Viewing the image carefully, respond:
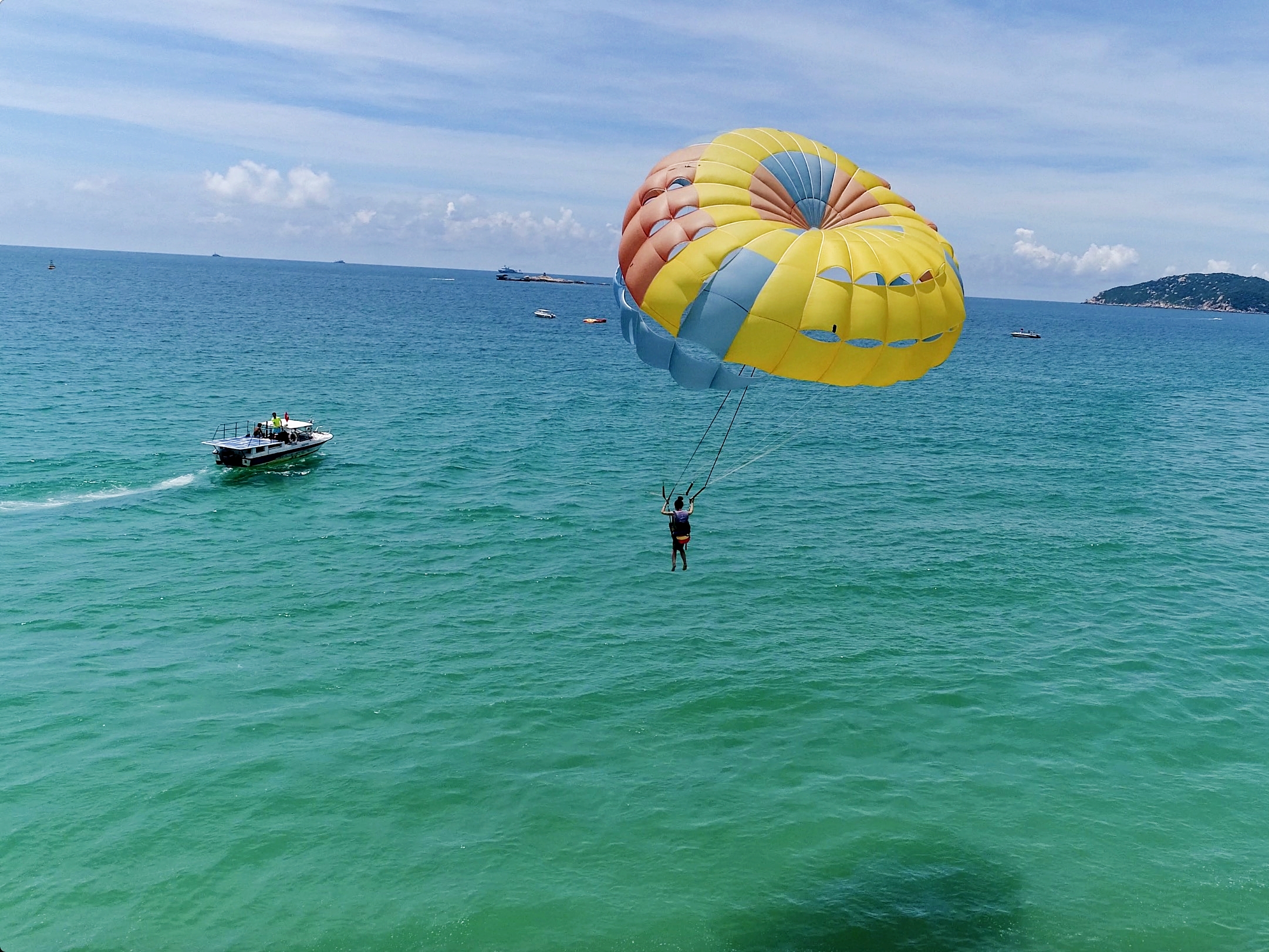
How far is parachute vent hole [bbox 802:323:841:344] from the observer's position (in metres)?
17.4

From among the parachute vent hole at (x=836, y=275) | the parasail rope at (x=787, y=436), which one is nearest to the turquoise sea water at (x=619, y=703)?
the parasail rope at (x=787, y=436)

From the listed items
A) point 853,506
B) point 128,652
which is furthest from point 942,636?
point 128,652

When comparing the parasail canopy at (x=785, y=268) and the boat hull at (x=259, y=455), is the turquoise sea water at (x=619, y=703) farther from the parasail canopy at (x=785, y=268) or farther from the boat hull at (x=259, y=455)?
the parasail canopy at (x=785, y=268)

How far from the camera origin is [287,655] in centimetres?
2866

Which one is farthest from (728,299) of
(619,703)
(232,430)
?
(232,430)

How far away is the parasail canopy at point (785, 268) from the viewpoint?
17484mm

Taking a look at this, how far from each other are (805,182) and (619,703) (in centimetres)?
1576

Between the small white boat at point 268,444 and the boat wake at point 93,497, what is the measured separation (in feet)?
7.43

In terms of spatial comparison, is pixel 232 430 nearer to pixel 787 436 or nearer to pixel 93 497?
pixel 93 497

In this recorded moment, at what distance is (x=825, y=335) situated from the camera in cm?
1869

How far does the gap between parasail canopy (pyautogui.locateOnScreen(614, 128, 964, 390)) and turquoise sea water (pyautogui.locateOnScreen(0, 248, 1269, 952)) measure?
37.4ft

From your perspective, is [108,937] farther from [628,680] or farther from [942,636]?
[942,636]

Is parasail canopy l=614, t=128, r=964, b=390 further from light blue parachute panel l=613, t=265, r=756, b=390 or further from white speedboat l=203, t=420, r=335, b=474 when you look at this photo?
white speedboat l=203, t=420, r=335, b=474

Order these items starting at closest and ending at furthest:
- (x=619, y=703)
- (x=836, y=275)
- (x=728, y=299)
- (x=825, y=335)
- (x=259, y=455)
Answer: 1. (x=836, y=275)
2. (x=728, y=299)
3. (x=825, y=335)
4. (x=619, y=703)
5. (x=259, y=455)
